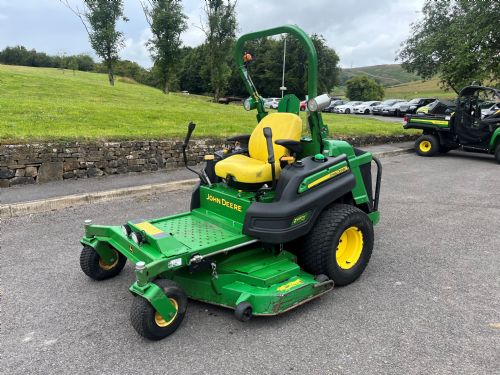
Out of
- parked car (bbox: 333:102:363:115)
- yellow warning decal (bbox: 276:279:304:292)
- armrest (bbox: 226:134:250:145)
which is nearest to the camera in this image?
yellow warning decal (bbox: 276:279:304:292)

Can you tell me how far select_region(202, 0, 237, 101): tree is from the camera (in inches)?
1016

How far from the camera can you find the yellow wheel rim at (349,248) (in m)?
3.72

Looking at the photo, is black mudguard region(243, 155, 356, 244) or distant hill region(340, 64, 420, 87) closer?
black mudguard region(243, 155, 356, 244)

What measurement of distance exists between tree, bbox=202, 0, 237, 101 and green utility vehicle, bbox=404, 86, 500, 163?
18.2m

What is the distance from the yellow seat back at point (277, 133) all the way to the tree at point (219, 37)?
24047 mm

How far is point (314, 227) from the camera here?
11.5ft

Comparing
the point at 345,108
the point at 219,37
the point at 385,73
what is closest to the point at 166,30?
the point at 219,37

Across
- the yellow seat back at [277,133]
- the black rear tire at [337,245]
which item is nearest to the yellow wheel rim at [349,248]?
the black rear tire at [337,245]

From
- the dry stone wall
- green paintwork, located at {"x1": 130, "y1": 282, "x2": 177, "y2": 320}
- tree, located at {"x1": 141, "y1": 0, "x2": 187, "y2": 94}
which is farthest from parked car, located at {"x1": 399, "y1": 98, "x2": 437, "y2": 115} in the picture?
green paintwork, located at {"x1": 130, "y1": 282, "x2": 177, "y2": 320}

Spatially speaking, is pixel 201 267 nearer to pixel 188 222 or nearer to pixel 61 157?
pixel 188 222

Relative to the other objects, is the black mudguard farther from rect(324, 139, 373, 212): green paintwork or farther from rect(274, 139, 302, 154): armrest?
rect(324, 139, 373, 212): green paintwork

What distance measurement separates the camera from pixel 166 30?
2517 cm

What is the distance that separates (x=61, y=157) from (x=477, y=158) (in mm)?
10431

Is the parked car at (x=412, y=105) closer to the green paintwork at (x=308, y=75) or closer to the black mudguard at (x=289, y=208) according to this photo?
the green paintwork at (x=308, y=75)
